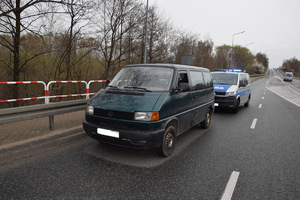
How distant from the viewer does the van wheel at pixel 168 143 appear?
4148mm

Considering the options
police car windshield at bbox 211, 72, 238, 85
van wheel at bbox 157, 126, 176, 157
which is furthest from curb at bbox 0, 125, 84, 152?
police car windshield at bbox 211, 72, 238, 85

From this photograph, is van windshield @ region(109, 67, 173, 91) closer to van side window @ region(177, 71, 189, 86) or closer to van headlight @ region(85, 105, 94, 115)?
Answer: van side window @ region(177, 71, 189, 86)

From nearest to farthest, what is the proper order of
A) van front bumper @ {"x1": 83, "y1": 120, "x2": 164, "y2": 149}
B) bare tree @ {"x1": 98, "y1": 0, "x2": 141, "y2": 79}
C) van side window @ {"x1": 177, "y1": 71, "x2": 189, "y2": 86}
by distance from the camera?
van front bumper @ {"x1": 83, "y1": 120, "x2": 164, "y2": 149}
van side window @ {"x1": 177, "y1": 71, "x2": 189, "y2": 86}
bare tree @ {"x1": 98, "y1": 0, "x2": 141, "y2": 79}

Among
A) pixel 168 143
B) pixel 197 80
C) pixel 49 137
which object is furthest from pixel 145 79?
pixel 49 137

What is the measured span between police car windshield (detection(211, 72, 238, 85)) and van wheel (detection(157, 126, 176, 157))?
660 cm

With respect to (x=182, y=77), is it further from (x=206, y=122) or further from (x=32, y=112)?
(x=32, y=112)

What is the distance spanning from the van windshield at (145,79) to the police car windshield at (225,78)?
6.23 meters

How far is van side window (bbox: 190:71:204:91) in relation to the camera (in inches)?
215

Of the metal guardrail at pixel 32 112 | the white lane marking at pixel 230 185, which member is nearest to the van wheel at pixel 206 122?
the white lane marking at pixel 230 185

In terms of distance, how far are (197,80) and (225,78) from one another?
5315mm

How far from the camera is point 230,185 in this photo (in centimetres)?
325

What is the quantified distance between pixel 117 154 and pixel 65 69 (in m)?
11.9

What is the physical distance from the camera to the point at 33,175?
11.1ft

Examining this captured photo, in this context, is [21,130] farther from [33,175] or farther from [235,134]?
[235,134]
